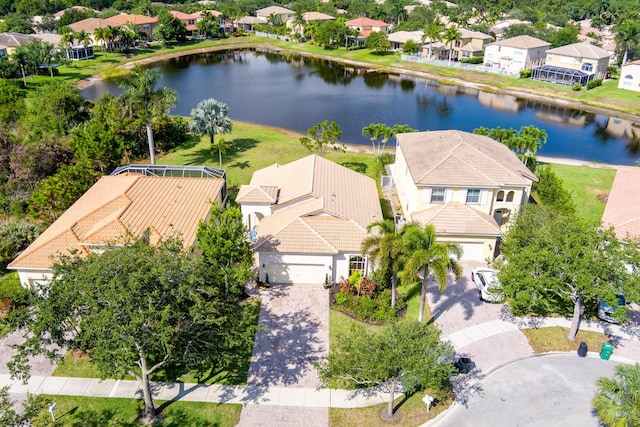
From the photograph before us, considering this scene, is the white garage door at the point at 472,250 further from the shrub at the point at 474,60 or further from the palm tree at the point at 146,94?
the shrub at the point at 474,60

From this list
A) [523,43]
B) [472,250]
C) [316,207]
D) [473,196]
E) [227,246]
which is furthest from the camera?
[523,43]

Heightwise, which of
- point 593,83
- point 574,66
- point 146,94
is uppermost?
point 146,94

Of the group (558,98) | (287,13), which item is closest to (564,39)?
(558,98)

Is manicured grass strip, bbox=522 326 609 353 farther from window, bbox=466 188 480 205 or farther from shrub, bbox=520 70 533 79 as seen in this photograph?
shrub, bbox=520 70 533 79

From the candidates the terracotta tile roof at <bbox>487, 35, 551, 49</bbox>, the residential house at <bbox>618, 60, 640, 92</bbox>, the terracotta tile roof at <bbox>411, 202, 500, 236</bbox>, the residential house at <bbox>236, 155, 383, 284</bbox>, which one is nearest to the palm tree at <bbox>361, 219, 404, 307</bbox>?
the residential house at <bbox>236, 155, 383, 284</bbox>

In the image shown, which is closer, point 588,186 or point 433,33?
point 588,186

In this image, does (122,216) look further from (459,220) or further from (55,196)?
(459,220)

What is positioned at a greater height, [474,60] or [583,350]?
[474,60]

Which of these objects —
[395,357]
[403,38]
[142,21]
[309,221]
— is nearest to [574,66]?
[403,38]
